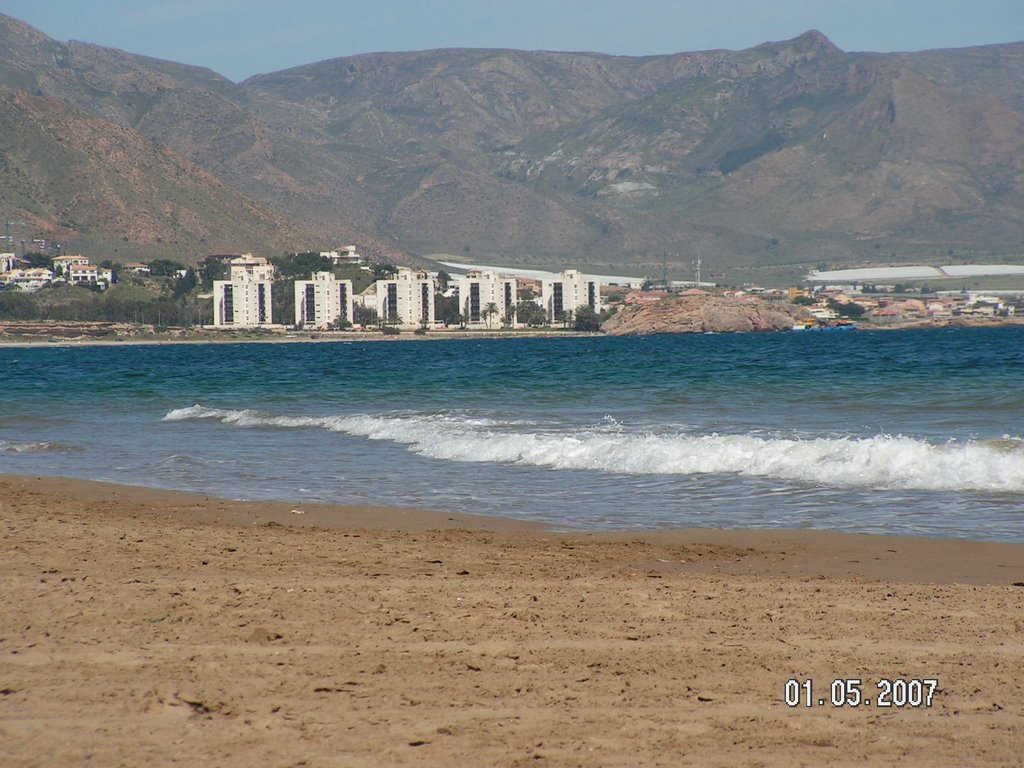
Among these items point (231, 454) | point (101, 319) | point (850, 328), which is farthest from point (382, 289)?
point (231, 454)

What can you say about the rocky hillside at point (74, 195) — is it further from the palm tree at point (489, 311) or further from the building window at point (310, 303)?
the palm tree at point (489, 311)

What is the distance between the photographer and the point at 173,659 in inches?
230

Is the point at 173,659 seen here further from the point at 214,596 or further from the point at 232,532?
the point at 232,532

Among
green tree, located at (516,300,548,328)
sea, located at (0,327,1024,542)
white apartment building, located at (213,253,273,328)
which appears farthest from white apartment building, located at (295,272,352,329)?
sea, located at (0,327,1024,542)

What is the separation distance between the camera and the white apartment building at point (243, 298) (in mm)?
162125

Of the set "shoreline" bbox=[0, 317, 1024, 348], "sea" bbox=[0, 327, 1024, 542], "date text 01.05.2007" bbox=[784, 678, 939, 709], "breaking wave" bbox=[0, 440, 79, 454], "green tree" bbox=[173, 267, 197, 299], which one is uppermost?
"green tree" bbox=[173, 267, 197, 299]

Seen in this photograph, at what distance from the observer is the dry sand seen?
191 inches

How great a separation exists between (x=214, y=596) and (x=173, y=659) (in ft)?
4.46

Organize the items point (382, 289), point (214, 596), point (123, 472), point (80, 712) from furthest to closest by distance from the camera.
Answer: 1. point (382, 289)
2. point (123, 472)
3. point (214, 596)
4. point (80, 712)

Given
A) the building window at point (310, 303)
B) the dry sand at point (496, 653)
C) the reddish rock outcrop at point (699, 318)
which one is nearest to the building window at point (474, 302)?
the building window at point (310, 303)

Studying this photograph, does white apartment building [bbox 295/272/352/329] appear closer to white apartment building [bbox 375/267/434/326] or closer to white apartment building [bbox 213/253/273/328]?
white apartment building [bbox 213/253/273/328]

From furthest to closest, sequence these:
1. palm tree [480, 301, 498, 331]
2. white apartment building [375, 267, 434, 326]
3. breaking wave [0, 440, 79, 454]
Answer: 1. palm tree [480, 301, 498, 331]
2. white apartment building [375, 267, 434, 326]
3. breaking wave [0, 440, 79, 454]

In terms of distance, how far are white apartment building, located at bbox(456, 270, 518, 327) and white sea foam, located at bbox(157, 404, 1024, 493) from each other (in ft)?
509

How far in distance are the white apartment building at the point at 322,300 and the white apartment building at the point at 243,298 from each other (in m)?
4.63
